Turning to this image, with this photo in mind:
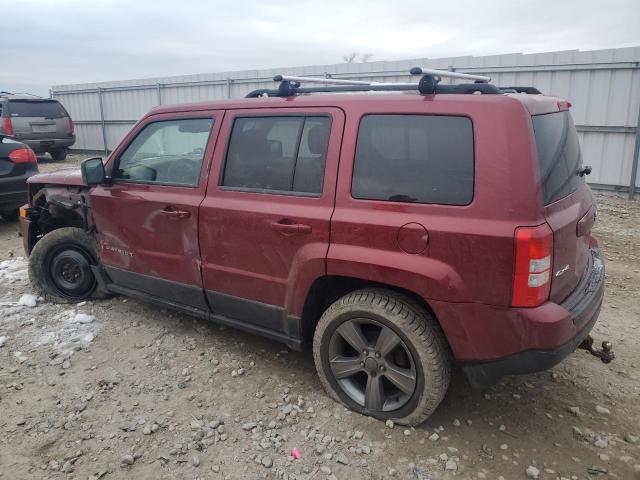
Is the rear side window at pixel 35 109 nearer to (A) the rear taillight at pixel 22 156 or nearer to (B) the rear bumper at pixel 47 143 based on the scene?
(B) the rear bumper at pixel 47 143

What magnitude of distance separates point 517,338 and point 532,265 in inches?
14.6

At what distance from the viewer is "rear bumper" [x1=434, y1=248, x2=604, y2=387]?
236 cm

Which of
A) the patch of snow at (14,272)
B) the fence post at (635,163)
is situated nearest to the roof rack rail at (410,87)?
the patch of snow at (14,272)

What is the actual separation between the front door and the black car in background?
12.5 ft

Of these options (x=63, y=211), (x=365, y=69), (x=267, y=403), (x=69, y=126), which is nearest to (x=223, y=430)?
(x=267, y=403)

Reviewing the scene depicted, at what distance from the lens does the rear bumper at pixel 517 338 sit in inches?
93.0

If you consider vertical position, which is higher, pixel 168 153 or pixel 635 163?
pixel 168 153

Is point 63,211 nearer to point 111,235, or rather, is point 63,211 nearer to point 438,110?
point 111,235

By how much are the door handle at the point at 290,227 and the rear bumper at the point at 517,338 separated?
36.9 inches

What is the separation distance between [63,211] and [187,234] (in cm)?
179

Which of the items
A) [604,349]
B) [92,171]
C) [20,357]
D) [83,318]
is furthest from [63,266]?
[604,349]

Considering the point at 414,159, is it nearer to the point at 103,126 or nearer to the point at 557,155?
the point at 557,155

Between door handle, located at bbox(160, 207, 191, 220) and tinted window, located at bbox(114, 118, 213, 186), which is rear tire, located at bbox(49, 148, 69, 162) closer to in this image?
tinted window, located at bbox(114, 118, 213, 186)

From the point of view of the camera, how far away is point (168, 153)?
3.74 m
